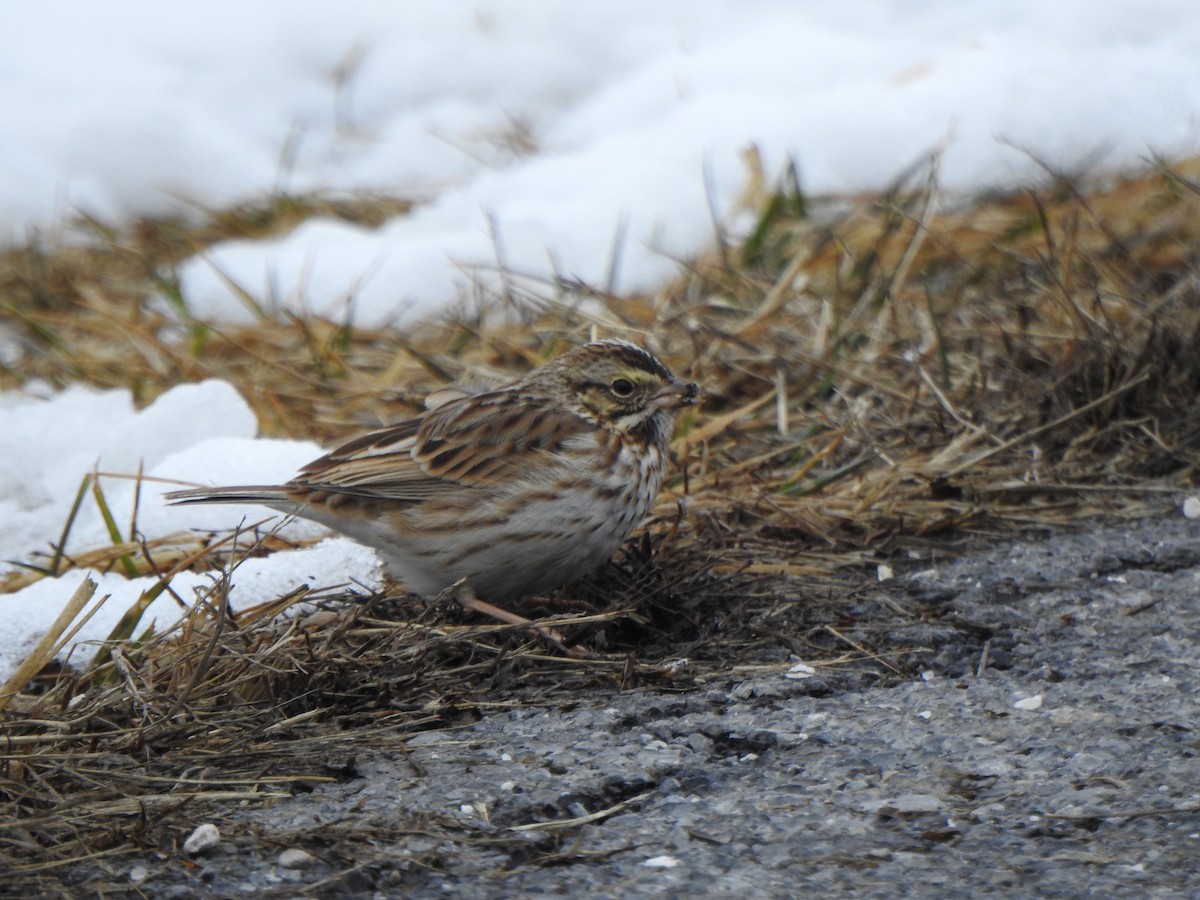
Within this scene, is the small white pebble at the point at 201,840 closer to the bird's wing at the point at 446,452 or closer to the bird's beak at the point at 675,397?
the bird's wing at the point at 446,452

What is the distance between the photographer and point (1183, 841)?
8.01ft

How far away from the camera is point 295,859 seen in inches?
96.1

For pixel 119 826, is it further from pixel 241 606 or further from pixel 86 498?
pixel 86 498

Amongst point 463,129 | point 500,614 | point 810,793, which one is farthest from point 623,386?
point 463,129

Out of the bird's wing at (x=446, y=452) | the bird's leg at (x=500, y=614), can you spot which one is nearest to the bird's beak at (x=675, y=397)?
the bird's wing at (x=446, y=452)

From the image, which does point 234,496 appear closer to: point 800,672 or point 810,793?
point 800,672

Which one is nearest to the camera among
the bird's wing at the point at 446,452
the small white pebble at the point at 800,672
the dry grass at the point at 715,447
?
the dry grass at the point at 715,447

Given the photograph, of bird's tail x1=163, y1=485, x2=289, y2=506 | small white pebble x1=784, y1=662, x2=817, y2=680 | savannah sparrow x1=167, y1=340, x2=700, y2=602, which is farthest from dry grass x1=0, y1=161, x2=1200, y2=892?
bird's tail x1=163, y1=485, x2=289, y2=506

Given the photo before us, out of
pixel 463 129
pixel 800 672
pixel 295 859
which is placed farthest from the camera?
pixel 463 129

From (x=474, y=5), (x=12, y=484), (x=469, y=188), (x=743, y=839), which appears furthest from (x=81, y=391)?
(x=474, y=5)

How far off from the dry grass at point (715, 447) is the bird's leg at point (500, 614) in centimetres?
6

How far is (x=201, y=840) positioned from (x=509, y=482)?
4.66 ft

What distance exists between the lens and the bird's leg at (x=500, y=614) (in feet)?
11.2

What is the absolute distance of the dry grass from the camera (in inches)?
115
